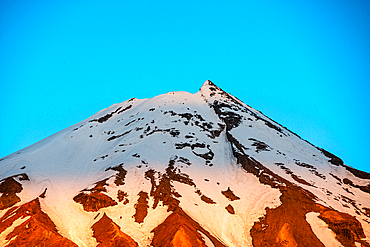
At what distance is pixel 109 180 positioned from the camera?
60.0m

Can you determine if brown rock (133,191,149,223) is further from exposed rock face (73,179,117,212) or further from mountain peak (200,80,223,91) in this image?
mountain peak (200,80,223,91)

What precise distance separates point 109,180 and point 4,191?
18.8 metres

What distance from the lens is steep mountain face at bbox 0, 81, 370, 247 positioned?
1826 inches

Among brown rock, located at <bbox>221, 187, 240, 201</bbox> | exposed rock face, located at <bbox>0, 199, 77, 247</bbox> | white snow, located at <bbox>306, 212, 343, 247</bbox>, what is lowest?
exposed rock face, located at <bbox>0, 199, 77, 247</bbox>

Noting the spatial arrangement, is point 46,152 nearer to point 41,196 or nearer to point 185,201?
point 41,196

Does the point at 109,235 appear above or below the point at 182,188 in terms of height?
below

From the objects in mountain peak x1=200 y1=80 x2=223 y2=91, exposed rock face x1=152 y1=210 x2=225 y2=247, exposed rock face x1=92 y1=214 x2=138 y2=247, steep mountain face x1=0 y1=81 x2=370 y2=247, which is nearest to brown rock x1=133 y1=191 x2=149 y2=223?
steep mountain face x1=0 y1=81 x2=370 y2=247

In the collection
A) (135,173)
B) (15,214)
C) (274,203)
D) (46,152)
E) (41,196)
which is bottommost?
(15,214)

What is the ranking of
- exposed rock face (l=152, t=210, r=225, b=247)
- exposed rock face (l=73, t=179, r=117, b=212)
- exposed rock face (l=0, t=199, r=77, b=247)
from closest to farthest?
exposed rock face (l=152, t=210, r=225, b=247) → exposed rock face (l=0, t=199, r=77, b=247) → exposed rock face (l=73, t=179, r=117, b=212)

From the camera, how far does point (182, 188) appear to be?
58.5 meters

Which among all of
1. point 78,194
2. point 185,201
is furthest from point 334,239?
point 78,194

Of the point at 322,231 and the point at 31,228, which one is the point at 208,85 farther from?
the point at 31,228

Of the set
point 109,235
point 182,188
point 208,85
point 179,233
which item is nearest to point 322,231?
point 179,233

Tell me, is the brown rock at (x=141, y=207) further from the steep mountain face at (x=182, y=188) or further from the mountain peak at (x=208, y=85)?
the mountain peak at (x=208, y=85)
